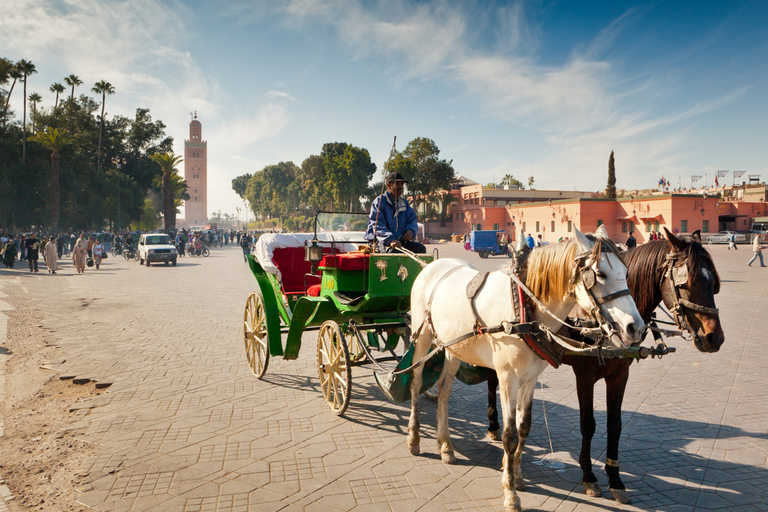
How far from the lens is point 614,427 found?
351cm

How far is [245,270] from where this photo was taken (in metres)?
22.7

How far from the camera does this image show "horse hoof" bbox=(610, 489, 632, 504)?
11.1 feet

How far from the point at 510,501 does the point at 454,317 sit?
1.32m

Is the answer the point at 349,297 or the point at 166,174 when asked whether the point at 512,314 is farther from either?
the point at 166,174

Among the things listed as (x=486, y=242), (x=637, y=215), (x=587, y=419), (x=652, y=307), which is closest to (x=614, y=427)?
(x=587, y=419)

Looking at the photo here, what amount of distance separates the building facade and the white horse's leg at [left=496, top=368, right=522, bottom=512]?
13954 centimetres

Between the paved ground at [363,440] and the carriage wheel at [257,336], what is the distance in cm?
21

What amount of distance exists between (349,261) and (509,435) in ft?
7.85

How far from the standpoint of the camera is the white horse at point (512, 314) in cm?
281

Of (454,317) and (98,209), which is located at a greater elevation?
(98,209)

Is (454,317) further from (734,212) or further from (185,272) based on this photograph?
(734,212)

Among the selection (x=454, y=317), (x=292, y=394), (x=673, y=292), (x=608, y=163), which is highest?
(x=608, y=163)

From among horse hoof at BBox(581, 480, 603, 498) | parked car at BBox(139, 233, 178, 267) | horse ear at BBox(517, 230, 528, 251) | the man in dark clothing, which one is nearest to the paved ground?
horse hoof at BBox(581, 480, 603, 498)

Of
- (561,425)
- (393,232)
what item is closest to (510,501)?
(561,425)
